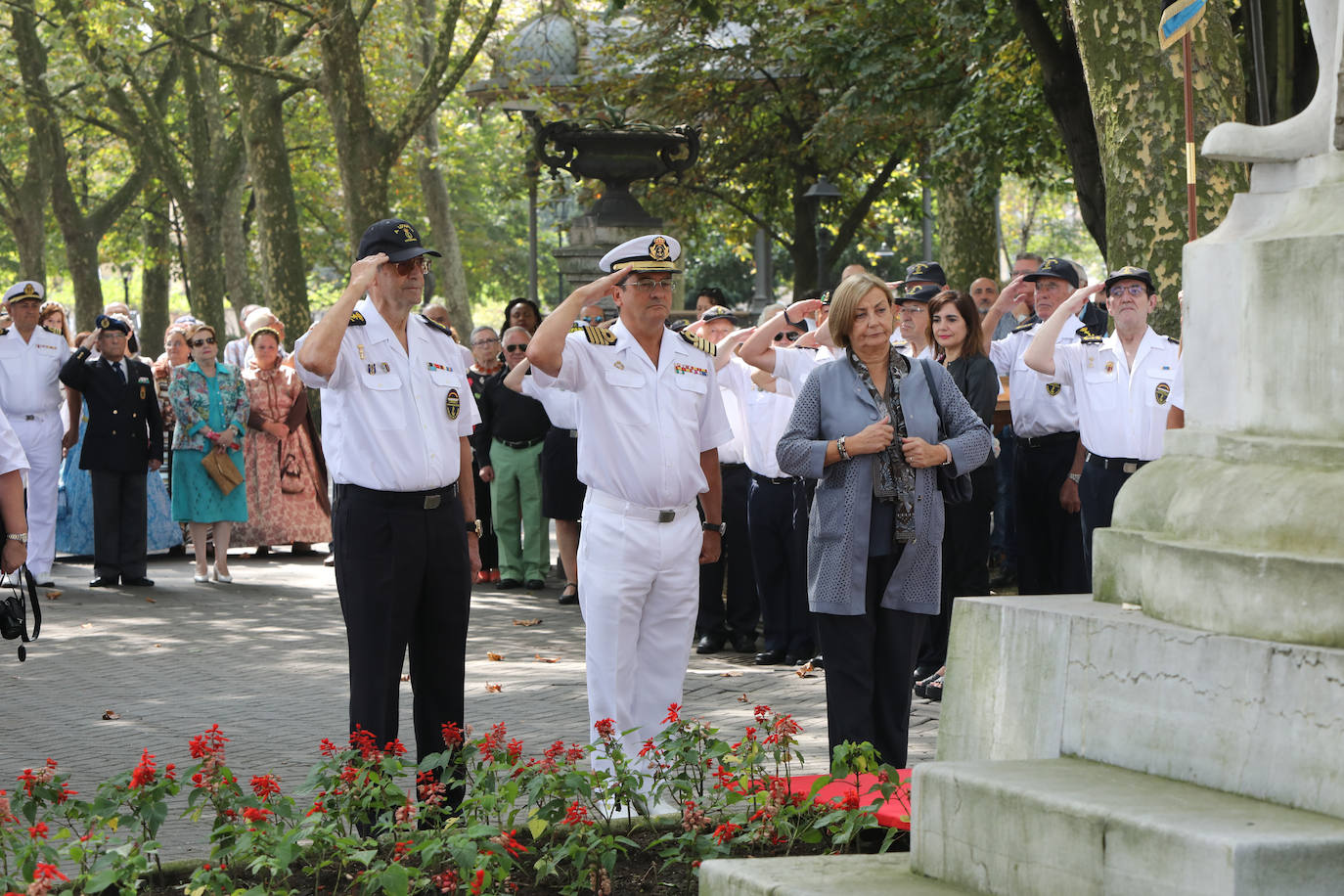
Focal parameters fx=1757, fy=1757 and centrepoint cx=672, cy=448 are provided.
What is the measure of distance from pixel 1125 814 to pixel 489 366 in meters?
11.3

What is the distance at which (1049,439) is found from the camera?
35.1 feet

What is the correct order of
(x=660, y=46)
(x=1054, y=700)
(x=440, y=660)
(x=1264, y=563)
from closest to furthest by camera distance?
(x=1264, y=563) < (x=1054, y=700) < (x=440, y=660) < (x=660, y=46)

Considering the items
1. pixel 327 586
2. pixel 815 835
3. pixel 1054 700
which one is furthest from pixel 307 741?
pixel 327 586

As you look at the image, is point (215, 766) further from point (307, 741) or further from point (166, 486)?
point (166, 486)

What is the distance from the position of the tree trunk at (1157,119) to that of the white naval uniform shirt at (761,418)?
124 inches

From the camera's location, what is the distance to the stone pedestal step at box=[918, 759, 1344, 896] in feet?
11.7

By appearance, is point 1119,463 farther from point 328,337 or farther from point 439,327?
point 328,337

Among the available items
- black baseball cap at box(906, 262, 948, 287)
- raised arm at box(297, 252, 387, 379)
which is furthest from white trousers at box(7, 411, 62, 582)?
raised arm at box(297, 252, 387, 379)

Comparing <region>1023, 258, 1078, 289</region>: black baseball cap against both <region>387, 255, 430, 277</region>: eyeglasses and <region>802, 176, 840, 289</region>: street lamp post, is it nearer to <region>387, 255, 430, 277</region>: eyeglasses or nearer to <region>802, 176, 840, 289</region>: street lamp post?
<region>387, 255, 430, 277</region>: eyeglasses

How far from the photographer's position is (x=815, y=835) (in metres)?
4.91

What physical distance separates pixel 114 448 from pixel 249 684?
5.23 m

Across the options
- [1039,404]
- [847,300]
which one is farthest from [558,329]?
[1039,404]

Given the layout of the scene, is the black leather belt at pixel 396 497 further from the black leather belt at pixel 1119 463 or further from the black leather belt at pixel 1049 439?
the black leather belt at pixel 1049 439

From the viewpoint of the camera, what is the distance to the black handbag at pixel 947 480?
261 inches
